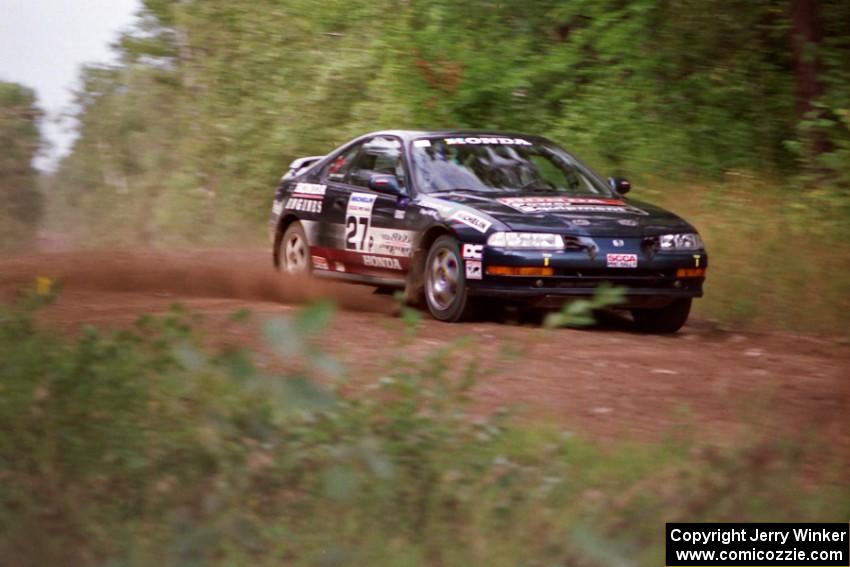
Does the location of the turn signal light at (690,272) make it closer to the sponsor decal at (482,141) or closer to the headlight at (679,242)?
the headlight at (679,242)

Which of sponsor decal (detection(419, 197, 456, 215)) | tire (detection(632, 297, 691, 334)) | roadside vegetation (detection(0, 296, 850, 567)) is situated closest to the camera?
roadside vegetation (detection(0, 296, 850, 567))

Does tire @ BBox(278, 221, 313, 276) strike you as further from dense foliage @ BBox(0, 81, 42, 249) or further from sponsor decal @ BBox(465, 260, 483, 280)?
dense foliage @ BBox(0, 81, 42, 249)

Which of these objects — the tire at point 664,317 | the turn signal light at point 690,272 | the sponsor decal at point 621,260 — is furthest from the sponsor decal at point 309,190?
the turn signal light at point 690,272

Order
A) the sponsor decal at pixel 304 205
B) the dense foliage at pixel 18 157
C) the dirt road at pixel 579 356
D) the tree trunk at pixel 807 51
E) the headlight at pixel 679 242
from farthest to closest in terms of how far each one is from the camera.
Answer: the dense foliage at pixel 18 157, the tree trunk at pixel 807 51, the sponsor decal at pixel 304 205, the headlight at pixel 679 242, the dirt road at pixel 579 356

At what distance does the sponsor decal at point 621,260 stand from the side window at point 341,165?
294 cm

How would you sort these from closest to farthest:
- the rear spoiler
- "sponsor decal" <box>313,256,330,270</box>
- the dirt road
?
the dirt road → "sponsor decal" <box>313,256,330,270</box> → the rear spoiler

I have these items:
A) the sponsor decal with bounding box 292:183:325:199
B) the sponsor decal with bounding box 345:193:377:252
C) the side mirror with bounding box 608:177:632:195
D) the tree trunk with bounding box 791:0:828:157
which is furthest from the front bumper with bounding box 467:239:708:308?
the tree trunk with bounding box 791:0:828:157

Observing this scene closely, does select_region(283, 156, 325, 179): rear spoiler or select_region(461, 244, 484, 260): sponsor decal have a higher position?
select_region(283, 156, 325, 179): rear spoiler

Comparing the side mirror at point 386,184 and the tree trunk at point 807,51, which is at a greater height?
the tree trunk at point 807,51

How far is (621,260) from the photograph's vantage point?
31.4 ft

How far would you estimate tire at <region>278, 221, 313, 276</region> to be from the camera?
1194 cm

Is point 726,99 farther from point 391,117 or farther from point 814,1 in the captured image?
point 391,117

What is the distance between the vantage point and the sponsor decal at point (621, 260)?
375 inches

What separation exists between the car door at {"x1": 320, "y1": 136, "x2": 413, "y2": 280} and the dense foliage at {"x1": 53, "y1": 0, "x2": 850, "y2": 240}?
421 centimetres
